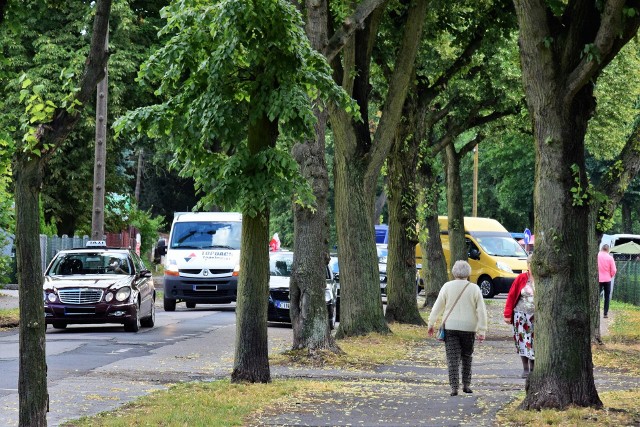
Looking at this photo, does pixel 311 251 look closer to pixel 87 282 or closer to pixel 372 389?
pixel 372 389

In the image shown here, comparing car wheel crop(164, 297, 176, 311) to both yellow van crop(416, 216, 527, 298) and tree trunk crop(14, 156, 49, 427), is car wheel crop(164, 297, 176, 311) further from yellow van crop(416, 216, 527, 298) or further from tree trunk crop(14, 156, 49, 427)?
tree trunk crop(14, 156, 49, 427)

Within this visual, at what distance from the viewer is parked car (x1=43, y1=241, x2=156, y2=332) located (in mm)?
24406

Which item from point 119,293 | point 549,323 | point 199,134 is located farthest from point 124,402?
point 119,293

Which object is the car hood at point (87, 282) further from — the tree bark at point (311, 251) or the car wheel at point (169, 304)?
the car wheel at point (169, 304)

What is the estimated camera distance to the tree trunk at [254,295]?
15039 mm

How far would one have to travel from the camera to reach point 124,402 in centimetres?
1323

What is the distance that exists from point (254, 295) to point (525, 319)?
10.5ft

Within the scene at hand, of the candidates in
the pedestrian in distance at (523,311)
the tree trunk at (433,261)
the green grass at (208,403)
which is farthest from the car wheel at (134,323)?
the tree trunk at (433,261)

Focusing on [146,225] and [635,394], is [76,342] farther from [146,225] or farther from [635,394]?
[146,225]

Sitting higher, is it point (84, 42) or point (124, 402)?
point (84, 42)

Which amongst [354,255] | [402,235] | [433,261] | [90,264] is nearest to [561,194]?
[354,255]

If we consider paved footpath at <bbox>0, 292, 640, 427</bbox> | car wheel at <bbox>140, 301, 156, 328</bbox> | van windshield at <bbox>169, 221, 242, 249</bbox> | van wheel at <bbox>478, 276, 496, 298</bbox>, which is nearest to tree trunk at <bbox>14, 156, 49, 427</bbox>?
paved footpath at <bbox>0, 292, 640, 427</bbox>

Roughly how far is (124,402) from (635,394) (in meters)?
5.60

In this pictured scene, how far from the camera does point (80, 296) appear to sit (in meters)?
24.4
